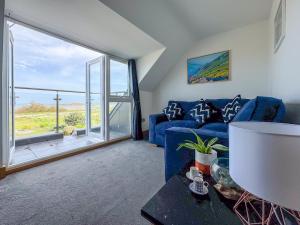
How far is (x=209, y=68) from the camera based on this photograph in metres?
3.38

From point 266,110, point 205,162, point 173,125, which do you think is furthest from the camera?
point 173,125

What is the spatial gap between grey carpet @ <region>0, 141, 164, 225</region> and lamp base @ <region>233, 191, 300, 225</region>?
2.77 feet

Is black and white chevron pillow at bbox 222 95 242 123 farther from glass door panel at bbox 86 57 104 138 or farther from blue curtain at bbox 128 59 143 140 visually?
glass door panel at bbox 86 57 104 138

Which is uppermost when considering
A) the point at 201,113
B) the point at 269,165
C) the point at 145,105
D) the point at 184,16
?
the point at 184,16

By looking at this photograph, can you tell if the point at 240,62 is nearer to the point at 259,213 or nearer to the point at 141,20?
the point at 141,20

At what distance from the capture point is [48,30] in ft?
7.89

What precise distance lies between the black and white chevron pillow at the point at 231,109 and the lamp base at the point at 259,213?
7.12 ft

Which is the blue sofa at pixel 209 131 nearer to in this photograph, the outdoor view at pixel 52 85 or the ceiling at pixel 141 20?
the ceiling at pixel 141 20

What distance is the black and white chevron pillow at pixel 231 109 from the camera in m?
2.60

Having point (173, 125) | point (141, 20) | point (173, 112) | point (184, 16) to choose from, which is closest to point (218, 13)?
point (184, 16)

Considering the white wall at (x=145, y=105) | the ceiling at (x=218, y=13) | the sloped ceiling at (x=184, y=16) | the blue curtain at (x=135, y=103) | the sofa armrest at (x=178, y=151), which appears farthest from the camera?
the white wall at (x=145, y=105)

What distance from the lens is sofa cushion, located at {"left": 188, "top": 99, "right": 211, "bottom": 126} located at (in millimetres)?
2889

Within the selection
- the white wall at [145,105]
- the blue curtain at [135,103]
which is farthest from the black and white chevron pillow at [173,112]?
the white wall at [145,105]

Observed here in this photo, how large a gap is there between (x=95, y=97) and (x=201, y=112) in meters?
2.51
